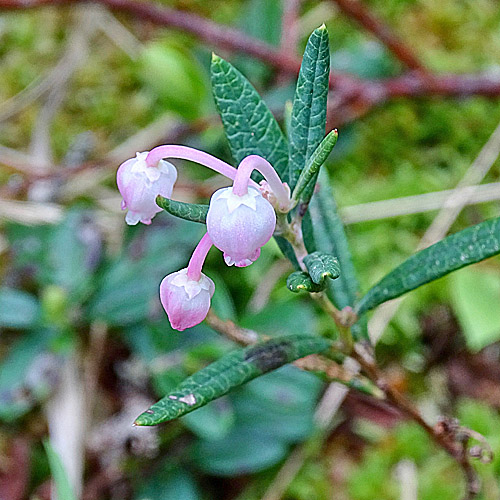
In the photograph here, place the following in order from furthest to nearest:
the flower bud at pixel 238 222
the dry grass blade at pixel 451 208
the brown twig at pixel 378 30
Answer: the brown twig at pixel 378 30 < the dry grass blade at pixel 451 208 < the flower bud at pixel 238 222

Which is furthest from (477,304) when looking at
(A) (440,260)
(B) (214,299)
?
(A) (440,260)

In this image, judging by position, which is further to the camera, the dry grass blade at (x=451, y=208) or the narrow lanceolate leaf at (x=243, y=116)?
the dry grass blade at (x=451, y=208)

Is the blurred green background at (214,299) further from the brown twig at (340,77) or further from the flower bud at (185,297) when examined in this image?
the flower bud at (185,297)

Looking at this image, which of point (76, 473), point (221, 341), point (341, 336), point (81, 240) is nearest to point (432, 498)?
point (221, 341)

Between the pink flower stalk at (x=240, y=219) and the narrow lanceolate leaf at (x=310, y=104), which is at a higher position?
the narrow lanceolate leaf at (x=310, y=104)

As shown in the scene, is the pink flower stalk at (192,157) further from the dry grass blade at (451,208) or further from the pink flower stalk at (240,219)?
the dry grass blade at (451,208)

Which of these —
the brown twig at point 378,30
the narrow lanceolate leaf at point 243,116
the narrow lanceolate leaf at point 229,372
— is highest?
the brown twig at point 378,30

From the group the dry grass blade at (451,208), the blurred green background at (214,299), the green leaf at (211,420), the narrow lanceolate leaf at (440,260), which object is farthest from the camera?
the dry grass blade at (451,208)

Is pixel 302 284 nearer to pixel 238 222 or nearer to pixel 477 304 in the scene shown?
pixel 238 222

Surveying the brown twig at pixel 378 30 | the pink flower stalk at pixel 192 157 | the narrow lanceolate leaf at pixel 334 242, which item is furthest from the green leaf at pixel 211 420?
the brown twig at pixel 378 30
